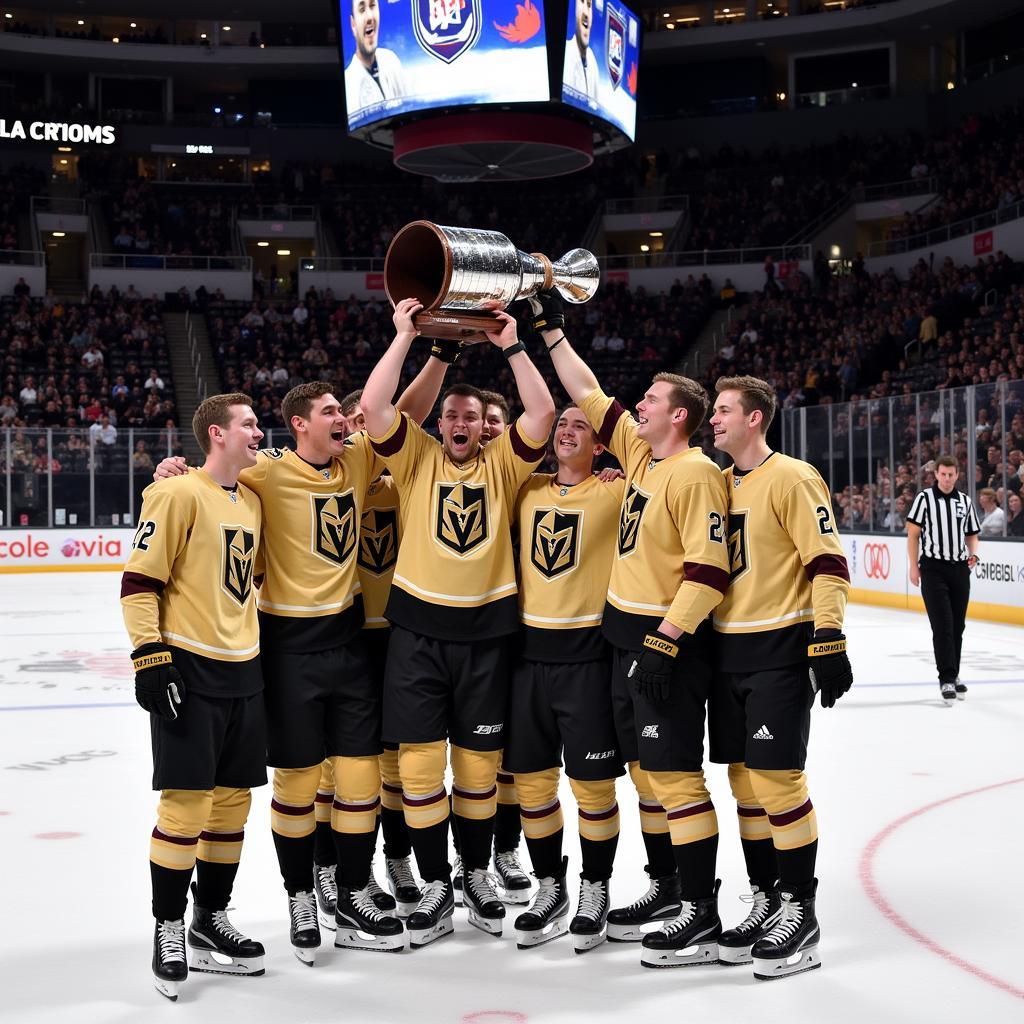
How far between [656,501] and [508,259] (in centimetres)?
85

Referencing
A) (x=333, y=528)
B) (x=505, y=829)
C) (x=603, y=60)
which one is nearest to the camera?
(x=333, y=528)

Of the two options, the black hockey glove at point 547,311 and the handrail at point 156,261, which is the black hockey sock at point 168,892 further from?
the handrail at point 156,261

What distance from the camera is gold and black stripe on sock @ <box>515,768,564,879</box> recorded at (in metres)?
4.09

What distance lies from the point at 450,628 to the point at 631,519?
65 centimetres

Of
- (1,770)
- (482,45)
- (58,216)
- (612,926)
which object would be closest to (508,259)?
(612,926)

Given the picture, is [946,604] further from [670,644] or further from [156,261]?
[156,261]

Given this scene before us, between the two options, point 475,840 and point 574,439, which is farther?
point 574,439

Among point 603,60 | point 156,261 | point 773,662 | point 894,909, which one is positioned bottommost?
point 894,909

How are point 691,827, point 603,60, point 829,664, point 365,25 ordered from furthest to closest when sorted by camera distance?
point 603,60 < point 365,25 < point 691,827 < point 829,664

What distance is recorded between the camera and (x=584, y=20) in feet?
64.9

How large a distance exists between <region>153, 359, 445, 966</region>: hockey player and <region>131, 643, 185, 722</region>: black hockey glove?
0.44m

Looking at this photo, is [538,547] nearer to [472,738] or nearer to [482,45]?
[472,738]

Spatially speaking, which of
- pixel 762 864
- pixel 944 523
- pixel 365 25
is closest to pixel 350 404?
pixel 762 864

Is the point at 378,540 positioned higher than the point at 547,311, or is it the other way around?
the point at 547,311
